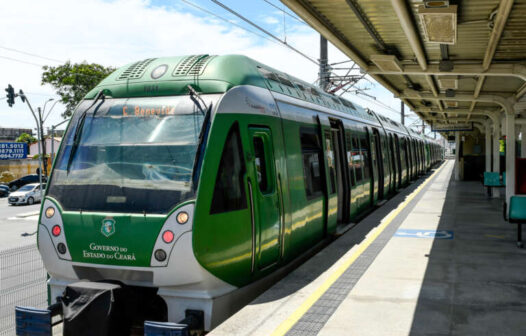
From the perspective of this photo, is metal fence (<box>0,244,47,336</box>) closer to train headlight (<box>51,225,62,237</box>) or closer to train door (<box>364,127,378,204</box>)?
train headlight (<box>51,225,62,237</box>)

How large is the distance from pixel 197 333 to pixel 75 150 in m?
2.64

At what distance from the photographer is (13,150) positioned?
55688 mm

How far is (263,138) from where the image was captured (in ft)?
23.4

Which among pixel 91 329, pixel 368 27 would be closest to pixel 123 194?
pixel 91 329

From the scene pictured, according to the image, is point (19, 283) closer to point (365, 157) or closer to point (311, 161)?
point (311, 161)

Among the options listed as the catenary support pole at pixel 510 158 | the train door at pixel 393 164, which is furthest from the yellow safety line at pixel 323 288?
the train door at pixel 393 164

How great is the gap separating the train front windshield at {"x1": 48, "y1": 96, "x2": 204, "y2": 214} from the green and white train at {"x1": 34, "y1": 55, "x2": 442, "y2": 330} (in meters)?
0.01

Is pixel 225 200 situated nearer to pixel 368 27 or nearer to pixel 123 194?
pixel 123 194

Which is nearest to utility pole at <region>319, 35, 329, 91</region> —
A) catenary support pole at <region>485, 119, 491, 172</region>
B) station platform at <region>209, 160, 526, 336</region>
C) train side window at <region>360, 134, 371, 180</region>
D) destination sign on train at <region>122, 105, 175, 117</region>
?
catenary support pole at <region>485, 119, 491, 172</region>

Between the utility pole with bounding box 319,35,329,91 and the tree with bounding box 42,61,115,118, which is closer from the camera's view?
the utility pole with bounding box 319,35,329,91

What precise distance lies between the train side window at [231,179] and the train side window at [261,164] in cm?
58

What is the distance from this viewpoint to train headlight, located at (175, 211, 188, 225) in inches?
222

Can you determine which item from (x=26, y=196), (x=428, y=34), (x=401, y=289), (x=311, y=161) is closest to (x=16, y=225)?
(x=26, y=196)

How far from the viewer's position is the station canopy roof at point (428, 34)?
692 cm
